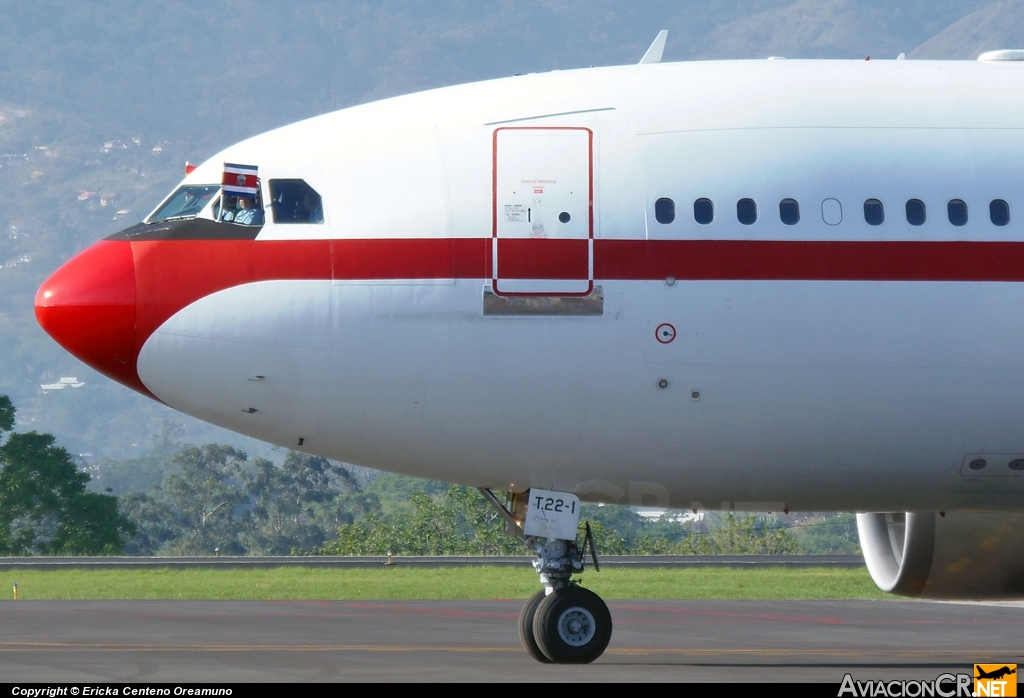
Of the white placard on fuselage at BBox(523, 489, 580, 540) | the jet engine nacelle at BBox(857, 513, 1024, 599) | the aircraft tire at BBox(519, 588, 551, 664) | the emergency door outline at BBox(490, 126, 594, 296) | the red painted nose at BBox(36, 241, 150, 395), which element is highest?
the emergency door outline at BBox(490, 126, 594, 296)

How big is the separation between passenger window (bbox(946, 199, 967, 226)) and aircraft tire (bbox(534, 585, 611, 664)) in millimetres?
4727

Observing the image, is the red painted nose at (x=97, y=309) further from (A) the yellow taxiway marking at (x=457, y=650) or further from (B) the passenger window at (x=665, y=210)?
(A) the yellow taxiway marking at (x=457, y=650)

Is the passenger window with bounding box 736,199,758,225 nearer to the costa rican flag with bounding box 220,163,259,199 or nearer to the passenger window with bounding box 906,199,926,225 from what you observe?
the passenger window with bounding box 906,199,926,225

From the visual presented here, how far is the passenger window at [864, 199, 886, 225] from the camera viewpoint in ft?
44.5

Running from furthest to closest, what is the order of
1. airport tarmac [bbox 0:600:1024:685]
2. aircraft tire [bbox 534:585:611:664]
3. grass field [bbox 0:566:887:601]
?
1. grass field [bbox 0:566:887:601]
2. airport tarmac [bbox 0:600:1024:685]
3. aircraft tire [bbox 534:585:611:664]

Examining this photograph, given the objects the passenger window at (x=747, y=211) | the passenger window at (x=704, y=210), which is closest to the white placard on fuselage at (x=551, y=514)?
the passenger window at (x=704, y=210)

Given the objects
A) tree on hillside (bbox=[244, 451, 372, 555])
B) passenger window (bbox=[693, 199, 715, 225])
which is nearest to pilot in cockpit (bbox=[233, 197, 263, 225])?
passenger window (bbox=[693, 199, 715, 225])

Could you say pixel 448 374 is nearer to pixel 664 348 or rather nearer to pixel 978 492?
pixel 664 348

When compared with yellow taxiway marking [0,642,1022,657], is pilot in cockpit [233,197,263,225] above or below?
above

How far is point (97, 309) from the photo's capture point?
13141 millimetres

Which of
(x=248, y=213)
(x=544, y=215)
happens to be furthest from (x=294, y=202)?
(x=544, y=215)

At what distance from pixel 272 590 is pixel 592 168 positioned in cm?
2263

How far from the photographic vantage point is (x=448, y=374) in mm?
13289

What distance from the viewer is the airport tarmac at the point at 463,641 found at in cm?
1470
